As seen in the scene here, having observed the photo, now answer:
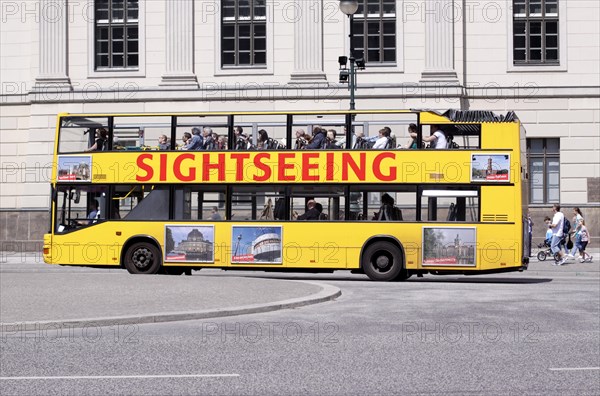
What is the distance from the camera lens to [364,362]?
10.5m

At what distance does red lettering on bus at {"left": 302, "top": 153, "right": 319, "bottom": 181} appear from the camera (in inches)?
914

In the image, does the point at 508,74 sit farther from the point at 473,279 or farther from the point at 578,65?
the point at 473,279

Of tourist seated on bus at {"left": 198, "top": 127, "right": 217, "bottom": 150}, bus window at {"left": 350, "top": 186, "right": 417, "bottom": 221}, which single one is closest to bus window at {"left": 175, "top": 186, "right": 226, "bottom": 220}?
tourist seated on bus at {"left": 198, "top": 127, "right": 217, "bottom": 150}

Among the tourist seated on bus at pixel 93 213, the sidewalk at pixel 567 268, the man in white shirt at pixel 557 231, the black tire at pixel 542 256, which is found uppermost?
the tourist seated on bus at pixel 93 213

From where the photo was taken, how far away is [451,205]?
75.3 ft

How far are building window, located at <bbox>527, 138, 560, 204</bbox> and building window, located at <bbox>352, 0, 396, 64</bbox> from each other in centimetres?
587

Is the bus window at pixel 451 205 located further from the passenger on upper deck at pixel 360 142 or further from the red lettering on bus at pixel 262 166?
the red lettering on bus at pixel 262 166

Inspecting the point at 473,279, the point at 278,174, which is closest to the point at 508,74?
the point at 473,279

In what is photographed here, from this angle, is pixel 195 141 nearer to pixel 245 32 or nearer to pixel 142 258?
pixel 142 258

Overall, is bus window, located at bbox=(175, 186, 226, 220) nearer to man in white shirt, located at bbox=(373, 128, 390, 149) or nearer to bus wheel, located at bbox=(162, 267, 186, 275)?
bus wheel, located at bbox=(162, 267, 186, 275)

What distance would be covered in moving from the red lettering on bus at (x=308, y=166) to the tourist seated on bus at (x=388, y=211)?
58.7 inches

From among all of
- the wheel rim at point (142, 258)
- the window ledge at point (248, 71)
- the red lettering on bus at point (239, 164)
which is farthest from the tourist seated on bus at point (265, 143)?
the window ledge at point (248, 71)

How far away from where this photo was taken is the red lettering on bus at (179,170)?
23.8 metres

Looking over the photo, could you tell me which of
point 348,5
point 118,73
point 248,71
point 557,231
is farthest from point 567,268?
point 118,73
